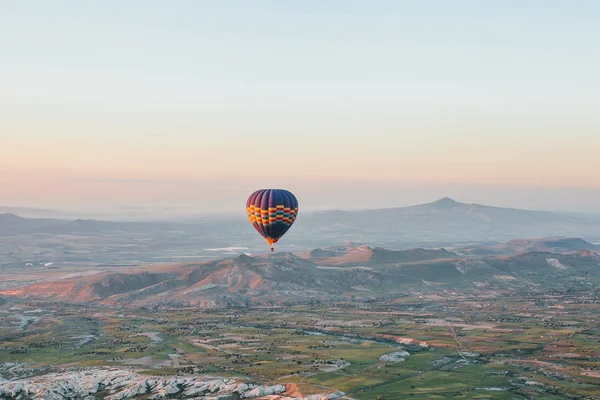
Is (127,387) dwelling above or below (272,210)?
below

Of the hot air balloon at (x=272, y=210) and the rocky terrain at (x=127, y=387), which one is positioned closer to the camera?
the rocky terrain at (x=127, y=387)

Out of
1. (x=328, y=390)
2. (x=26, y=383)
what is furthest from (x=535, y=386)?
(x=26, y=383)

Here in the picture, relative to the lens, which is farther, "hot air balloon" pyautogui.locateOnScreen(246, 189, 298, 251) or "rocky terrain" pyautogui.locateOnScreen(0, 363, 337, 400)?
"hot air balloon" pyautogui.locateOnScreen(246, 189, 298, 251)

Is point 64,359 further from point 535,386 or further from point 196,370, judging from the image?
point 535,386

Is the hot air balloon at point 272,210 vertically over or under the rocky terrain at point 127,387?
over

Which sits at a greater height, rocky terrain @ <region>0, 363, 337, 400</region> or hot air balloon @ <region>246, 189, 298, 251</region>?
hot air balloon @ <region>246, 189, 298, 251</region>

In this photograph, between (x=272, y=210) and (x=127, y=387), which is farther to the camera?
(x=272, y=210)

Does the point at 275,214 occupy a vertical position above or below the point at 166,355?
above

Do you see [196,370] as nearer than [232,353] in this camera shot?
Yes
